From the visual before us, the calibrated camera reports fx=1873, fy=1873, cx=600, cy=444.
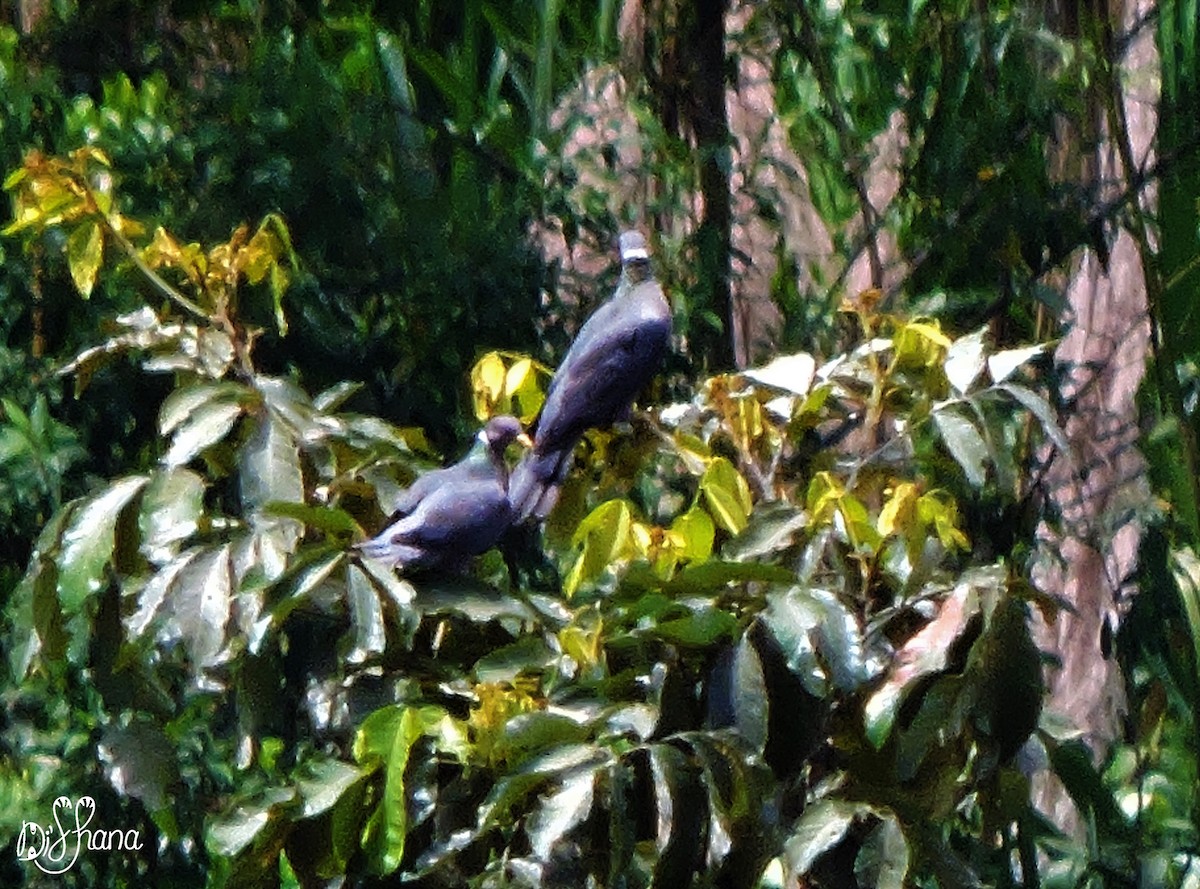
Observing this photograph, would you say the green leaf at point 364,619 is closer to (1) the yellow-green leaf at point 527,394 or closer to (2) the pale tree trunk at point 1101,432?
(1) the yellow-green leaf at point 527,394

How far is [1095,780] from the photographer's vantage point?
6.63 ft

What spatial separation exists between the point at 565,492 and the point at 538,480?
8cm

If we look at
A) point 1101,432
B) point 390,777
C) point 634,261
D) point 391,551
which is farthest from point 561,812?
point 1101,432

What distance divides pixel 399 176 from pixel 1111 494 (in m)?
1.57

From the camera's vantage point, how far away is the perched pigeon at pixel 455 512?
75.9 inches

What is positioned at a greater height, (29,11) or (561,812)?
(29,11)

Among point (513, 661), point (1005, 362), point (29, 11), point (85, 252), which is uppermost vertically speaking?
point (29, 11)

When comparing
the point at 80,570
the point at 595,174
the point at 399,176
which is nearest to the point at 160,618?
the point at 80,570

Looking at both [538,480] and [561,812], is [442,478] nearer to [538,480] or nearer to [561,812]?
[538,480]

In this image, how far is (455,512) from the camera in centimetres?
194

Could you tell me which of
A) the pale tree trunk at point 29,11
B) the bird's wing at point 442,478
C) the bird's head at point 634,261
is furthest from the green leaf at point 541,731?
the pale tree trunk at point 29,11

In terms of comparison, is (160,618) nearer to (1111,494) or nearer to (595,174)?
(595,174)

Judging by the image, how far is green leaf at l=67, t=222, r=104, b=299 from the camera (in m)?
2.15

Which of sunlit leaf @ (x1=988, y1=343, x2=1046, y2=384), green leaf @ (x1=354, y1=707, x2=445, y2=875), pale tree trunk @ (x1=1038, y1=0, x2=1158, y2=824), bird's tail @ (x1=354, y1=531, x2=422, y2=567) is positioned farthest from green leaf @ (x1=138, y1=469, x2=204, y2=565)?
pale tree trunk @ (x1=1038, y1=0, x2=1158, y2=824)
